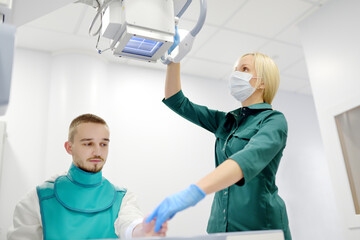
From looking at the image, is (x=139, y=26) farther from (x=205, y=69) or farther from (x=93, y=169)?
(x=205, y=69)

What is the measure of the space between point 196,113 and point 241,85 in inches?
9.6

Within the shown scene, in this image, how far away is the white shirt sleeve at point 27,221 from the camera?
3.61ft

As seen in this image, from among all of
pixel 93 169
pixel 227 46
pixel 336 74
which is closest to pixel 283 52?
pixel 227 46

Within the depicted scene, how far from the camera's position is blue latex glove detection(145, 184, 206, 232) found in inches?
33.9

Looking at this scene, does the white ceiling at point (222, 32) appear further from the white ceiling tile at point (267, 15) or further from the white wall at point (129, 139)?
the white wall at point (129, 139)

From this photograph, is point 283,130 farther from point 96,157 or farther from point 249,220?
point 96,157

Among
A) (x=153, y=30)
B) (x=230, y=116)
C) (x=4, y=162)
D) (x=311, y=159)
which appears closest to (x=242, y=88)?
(x=230, y=116)

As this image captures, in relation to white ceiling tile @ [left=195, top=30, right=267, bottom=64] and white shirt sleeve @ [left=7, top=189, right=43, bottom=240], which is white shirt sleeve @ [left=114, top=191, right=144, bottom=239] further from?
white ceiling tile @ [left=195, top=30, right=267, bottom=64]

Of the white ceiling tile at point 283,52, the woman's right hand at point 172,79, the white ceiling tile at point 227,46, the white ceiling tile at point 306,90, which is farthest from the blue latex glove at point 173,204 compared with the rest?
the white ceiling tile at point 306,90

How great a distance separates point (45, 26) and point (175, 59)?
7.77 ft

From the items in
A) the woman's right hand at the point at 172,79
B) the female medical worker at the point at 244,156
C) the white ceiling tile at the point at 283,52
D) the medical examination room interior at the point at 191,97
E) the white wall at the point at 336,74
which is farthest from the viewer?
the white ceiling tile at the point at 283,52

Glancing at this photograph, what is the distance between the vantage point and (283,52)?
3.75 m

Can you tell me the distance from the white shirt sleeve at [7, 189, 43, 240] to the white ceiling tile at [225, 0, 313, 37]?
2.42 m

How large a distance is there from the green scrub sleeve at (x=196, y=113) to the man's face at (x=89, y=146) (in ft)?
1.20
